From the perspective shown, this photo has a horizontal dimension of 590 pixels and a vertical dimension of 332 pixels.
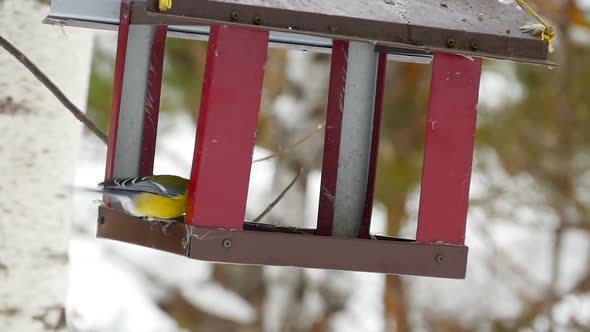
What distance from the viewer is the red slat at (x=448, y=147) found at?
2.17 m

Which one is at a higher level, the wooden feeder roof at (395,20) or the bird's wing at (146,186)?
the wooden feeder roof at (395,20)

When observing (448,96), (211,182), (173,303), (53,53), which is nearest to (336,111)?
(448,96)

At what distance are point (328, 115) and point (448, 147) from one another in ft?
1.11

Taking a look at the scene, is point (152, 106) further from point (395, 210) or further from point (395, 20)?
point (395, 210)

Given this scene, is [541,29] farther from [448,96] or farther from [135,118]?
[135,118]

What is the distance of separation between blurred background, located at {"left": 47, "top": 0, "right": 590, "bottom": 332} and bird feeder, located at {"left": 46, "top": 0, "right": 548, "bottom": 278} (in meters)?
3.05

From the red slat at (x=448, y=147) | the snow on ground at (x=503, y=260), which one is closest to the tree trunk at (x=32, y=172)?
the red slat at (x=448, y=147)

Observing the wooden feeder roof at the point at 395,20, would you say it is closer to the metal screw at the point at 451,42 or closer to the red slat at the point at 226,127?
the metal screw at the point at 451,42

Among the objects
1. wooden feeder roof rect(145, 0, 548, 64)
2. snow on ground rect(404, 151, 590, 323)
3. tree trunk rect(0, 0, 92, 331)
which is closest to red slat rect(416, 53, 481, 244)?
wooden feeder roof rect(145, 0, 548, 64)

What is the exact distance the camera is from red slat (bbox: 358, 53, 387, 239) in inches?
90.0

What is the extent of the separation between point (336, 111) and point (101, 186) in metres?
0.63

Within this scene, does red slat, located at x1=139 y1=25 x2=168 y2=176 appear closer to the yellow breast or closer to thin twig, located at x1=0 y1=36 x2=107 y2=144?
thin twig, located at x1=0 y1=36 x2=107 y2=144

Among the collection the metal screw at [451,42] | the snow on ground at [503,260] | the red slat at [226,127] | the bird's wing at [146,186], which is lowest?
the snow on ground at [503,260]

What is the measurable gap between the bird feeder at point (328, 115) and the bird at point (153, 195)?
0.05m
